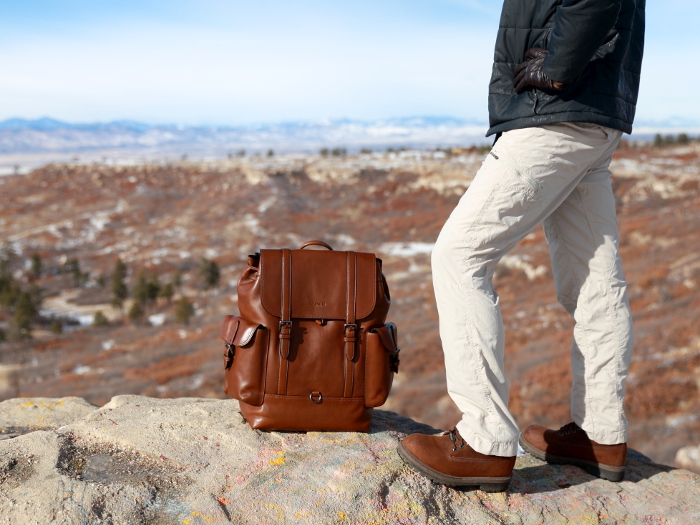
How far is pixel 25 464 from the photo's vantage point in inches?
102

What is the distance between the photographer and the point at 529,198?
2395mm

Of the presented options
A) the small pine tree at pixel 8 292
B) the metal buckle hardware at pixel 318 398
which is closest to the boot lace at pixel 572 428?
the metal buckle hardware at pixel 318 398

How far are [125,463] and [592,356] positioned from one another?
2.31m

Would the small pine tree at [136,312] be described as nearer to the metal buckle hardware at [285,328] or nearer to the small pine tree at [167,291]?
the small pine tree at [167,291]

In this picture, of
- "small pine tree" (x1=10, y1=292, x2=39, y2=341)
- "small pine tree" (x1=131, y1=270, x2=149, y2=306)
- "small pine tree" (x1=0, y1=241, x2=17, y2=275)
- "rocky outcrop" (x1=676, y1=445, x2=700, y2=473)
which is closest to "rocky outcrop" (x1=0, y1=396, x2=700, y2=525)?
"rocky outcrop" (x1=676, y1=445, x2=700, y2=473)

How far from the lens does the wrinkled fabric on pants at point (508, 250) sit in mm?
2375

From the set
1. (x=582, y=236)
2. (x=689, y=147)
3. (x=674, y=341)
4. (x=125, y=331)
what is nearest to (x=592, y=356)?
(x=582, y=236)

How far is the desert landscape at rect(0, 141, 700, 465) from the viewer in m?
10.5

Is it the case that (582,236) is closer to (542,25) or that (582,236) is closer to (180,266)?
(542,25)

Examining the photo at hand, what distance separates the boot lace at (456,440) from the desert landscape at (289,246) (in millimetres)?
4925

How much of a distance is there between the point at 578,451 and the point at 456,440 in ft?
2.66

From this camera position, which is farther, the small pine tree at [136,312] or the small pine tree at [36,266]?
the small pine tree at [36,266]

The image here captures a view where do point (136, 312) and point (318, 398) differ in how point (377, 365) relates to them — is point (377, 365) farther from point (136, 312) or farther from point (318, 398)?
point (136, 312)

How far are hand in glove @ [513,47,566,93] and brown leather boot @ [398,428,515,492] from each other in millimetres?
1545
